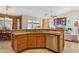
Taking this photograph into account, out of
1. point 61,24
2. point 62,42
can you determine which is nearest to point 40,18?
point 61,24

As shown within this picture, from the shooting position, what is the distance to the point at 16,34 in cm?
265

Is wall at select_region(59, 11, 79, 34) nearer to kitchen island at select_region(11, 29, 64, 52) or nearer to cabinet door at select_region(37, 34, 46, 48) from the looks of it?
kitchen island at select_region(11, 29, 64, 52)

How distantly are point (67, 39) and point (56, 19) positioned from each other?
42cm

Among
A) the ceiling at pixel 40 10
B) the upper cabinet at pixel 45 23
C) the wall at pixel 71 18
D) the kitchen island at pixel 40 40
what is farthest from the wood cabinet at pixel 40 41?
the ceiling at pixel 40 10

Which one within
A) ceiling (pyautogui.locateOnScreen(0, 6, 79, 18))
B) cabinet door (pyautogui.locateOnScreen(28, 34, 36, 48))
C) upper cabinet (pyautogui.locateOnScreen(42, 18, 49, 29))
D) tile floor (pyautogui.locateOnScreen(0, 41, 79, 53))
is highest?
ceiling (pyautogui.locateOnScreen(0, 6, 79, 18))

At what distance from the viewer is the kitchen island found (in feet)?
8.84

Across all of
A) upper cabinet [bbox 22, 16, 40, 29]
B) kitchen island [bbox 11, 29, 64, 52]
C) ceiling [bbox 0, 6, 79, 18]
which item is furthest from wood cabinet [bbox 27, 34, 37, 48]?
ceiling [bbox 0, 6, 79, 18]

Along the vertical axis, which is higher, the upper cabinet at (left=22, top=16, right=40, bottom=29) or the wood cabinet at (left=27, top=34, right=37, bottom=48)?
the upper cabinet at (left=22, top=16, right=40, bottom=29)

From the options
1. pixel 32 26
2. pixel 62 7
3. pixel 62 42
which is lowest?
pixel 62 42

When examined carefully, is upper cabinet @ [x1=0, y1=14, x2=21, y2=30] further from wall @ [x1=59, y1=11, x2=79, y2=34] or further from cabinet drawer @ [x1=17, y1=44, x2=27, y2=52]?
wall @ [x1=59, y1=11, x2=79, y2=34]

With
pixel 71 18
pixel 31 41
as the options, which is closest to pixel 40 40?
pixel 31 41

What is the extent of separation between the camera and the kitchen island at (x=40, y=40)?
2693 mm
